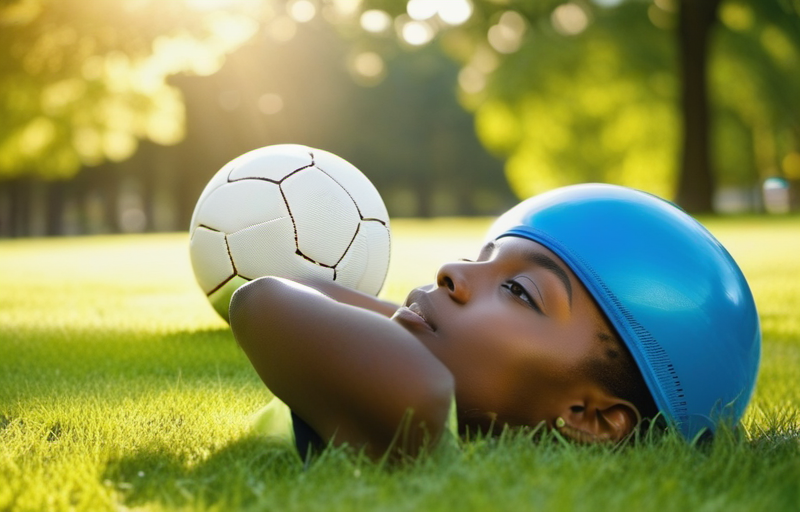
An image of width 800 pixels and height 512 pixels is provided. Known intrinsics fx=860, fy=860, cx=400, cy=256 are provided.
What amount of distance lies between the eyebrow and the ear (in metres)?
0.29

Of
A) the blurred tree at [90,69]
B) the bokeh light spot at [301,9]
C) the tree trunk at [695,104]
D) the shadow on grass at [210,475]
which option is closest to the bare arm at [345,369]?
the shadow on grass at [210,475]

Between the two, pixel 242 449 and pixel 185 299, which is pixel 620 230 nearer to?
pixel 242 449

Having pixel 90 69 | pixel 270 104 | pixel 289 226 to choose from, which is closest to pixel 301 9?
pixel 270 104

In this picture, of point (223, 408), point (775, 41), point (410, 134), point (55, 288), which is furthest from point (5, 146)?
point (410, 134)

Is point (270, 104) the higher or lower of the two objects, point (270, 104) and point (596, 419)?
the lower

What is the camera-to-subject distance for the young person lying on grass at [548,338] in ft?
7.36

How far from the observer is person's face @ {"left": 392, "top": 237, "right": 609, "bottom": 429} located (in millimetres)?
2357

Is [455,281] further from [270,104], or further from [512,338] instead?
[270,104]

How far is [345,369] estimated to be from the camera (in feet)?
7.13

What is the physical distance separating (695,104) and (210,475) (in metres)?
24.0

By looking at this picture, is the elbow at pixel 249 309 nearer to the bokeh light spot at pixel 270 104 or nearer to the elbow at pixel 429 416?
the elbow at pixel 429 416

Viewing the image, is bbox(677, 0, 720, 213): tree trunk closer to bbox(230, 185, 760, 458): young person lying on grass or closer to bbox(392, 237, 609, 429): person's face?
bbox(230, 185, 760, 458): young person lying on grass

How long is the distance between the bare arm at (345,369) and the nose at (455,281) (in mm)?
259

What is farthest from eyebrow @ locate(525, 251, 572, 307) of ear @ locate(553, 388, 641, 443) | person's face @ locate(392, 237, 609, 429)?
ear @ locate(553, 388, 641, 443)
